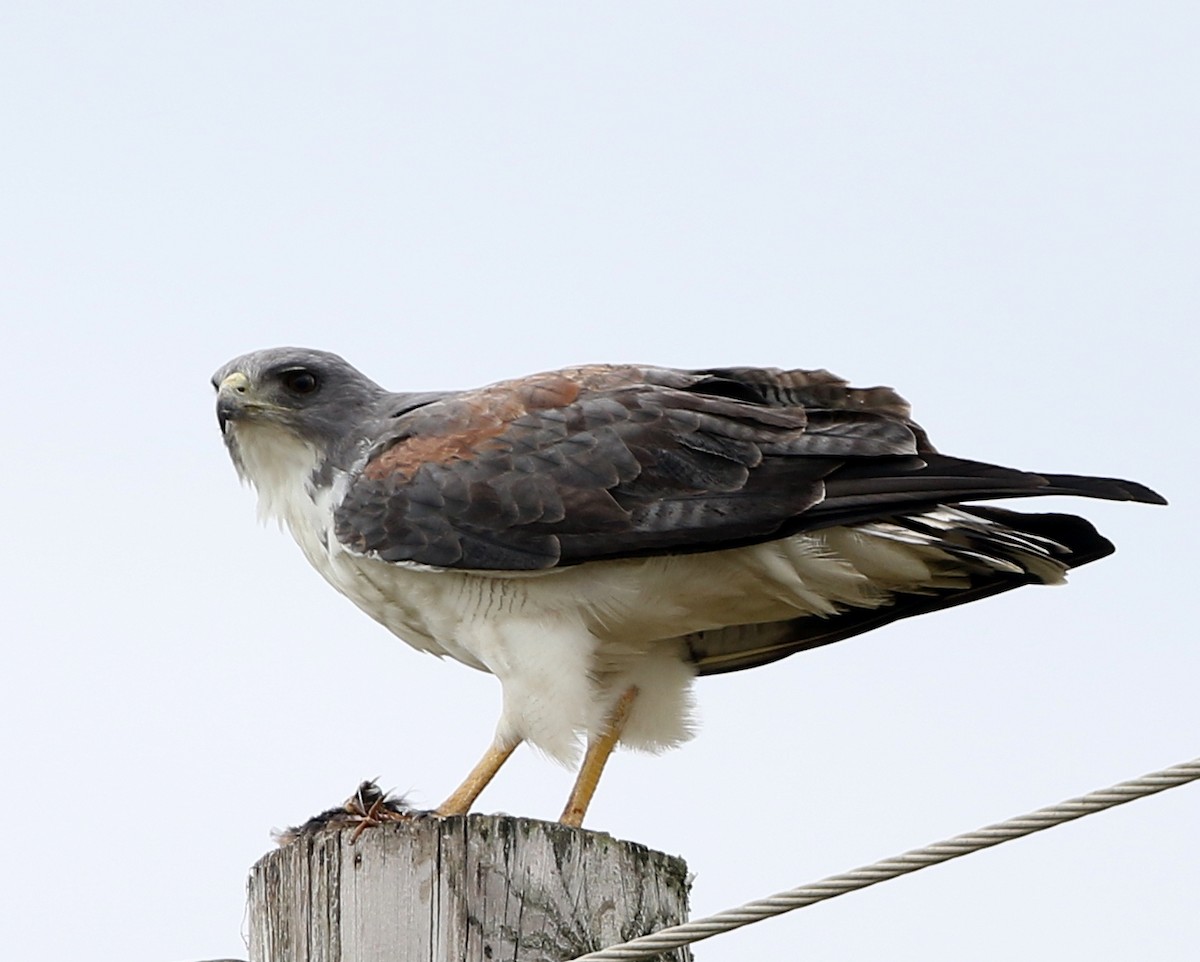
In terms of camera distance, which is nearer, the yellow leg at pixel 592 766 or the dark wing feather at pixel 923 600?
the dark wing feather at pixel 923 600

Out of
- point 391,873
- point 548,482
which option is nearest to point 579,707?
point 548,482

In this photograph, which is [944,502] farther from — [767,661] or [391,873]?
[391,873]

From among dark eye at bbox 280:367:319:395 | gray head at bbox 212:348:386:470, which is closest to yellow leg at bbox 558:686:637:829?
gray head at bbox 212:348:386:470

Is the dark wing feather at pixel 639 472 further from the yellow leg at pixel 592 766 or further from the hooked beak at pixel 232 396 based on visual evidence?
the yellow leg at pixel 592 766

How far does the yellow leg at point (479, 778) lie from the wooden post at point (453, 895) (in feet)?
5.24

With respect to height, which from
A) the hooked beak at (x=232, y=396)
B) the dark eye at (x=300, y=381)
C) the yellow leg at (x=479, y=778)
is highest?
the dark eye at (x=300, y=381)

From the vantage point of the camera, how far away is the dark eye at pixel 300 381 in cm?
665

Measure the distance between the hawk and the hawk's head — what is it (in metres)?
0.02

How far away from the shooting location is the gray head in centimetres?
657

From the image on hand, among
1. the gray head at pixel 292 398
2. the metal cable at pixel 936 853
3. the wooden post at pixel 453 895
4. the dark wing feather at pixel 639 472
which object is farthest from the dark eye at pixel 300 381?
the metal cable at pixel 936 853

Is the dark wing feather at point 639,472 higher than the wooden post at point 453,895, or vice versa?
the dark wing feather at point 639,472

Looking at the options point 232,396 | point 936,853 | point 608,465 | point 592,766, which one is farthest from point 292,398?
point 936,853

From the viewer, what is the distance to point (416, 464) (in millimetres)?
6199

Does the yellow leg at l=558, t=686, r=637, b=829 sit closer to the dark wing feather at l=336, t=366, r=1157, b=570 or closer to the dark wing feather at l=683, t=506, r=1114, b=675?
the dark wing feather at l=683, t=506, r=1114, b=675
